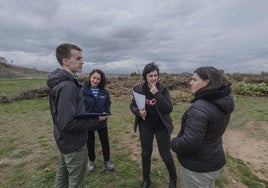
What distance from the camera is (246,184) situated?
12.8 ft

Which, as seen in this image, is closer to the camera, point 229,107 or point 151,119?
point 229,107

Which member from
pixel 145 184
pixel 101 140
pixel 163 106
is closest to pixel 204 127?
pixel 163 106

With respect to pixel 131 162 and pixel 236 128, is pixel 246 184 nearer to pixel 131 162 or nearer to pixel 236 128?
pixel 131 162

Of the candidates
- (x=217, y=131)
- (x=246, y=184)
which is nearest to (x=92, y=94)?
(x=217, y=131)

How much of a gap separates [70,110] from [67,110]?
29 mm

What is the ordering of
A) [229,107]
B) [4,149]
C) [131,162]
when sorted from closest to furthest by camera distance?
1. [229,107]
2. [131,162]
3. [4,149]

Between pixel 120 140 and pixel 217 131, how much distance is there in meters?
3.96

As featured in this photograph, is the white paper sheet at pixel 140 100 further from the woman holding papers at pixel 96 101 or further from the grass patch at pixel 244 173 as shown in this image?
the grass patch at pixel 244 173

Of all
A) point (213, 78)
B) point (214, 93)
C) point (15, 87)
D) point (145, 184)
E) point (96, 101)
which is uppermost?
point (213, 78)

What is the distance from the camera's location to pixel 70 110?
229cm

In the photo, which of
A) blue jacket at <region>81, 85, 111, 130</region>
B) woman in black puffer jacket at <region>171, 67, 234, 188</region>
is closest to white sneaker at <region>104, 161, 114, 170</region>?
blue jacket at <region>81, 85, 111, 130</region>

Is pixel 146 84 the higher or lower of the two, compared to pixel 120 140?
higher

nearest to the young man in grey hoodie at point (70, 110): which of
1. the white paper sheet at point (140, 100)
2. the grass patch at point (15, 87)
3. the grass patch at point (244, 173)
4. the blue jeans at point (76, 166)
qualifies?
the blue jeans at point (76, 166)

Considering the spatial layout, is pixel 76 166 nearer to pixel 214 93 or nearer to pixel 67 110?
pixel 67 110
